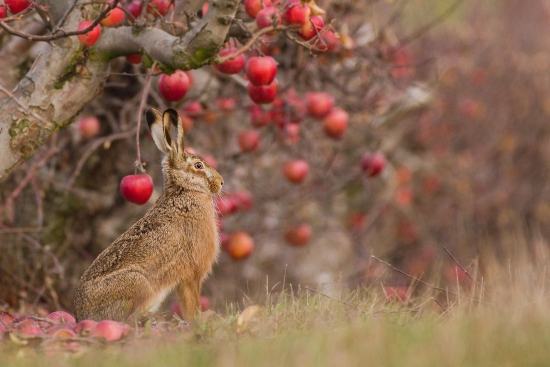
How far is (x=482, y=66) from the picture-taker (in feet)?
39.7

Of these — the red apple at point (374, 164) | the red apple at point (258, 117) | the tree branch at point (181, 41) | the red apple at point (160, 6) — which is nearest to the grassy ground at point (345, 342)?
the tree branch at point (181, 41)

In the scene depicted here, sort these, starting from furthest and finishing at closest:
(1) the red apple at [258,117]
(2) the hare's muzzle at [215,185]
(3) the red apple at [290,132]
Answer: (3) the red apple at [290,132], (1) the red apple at [258,117], (2) the hare's muzzle at [215,185]

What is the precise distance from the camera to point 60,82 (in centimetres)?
439

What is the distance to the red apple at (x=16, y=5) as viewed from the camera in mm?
4035

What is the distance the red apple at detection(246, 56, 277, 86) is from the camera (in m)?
4.48

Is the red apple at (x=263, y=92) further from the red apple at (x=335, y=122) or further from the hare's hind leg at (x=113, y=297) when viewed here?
the red apple at (x=335, y=122)

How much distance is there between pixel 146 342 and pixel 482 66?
9767mm

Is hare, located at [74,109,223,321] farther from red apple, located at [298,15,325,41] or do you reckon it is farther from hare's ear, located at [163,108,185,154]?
red apple, located at [298,15,325,41]

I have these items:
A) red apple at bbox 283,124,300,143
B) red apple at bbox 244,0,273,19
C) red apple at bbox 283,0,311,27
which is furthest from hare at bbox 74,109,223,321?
red apple at bbox 283,124,300,143

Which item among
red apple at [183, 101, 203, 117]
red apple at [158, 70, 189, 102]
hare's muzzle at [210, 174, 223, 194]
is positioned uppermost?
red apple at [158, 70, 189, 102]

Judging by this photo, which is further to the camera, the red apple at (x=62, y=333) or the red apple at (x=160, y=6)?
the red apple at (x=160, y=6)

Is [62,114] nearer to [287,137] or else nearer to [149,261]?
[149,261]

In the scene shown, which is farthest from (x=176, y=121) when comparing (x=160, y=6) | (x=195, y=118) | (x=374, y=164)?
(x=374, y=164)

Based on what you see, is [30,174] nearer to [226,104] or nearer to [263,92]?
[226,104]
